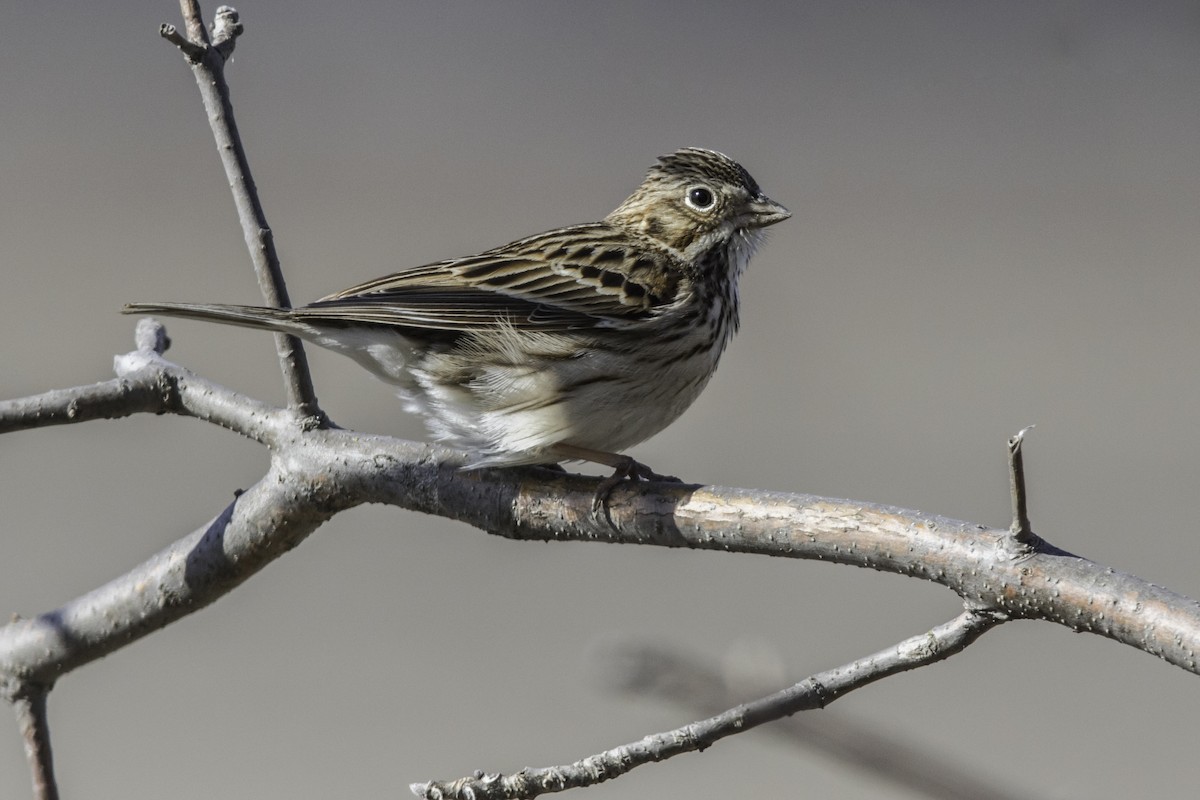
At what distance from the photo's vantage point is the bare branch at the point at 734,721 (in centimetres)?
217

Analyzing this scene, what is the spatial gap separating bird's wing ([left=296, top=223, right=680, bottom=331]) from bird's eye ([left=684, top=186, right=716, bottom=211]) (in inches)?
8.5

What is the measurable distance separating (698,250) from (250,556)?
68.0 inches

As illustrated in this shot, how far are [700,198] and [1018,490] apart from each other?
2392mm

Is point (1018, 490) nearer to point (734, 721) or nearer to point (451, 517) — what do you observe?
point (734, 721)

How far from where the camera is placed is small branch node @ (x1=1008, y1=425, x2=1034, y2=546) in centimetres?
203

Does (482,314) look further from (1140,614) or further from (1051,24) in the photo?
Answer: (1140,614)

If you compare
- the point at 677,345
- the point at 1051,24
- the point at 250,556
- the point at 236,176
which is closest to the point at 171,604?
the point at 250,556

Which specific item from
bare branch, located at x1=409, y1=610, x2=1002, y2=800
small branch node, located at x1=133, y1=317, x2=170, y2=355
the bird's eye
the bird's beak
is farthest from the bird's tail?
the bird's beak

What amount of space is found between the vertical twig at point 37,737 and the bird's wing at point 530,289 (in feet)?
3.52

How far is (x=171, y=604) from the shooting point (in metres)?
3.22

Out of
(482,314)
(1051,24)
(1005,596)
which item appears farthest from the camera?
(482,314)

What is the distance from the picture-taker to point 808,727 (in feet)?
5.93

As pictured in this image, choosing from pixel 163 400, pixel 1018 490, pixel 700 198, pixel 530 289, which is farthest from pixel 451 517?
pixel 700 198

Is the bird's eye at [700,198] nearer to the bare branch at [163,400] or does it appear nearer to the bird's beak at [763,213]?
the bird's beak at [763,213]
